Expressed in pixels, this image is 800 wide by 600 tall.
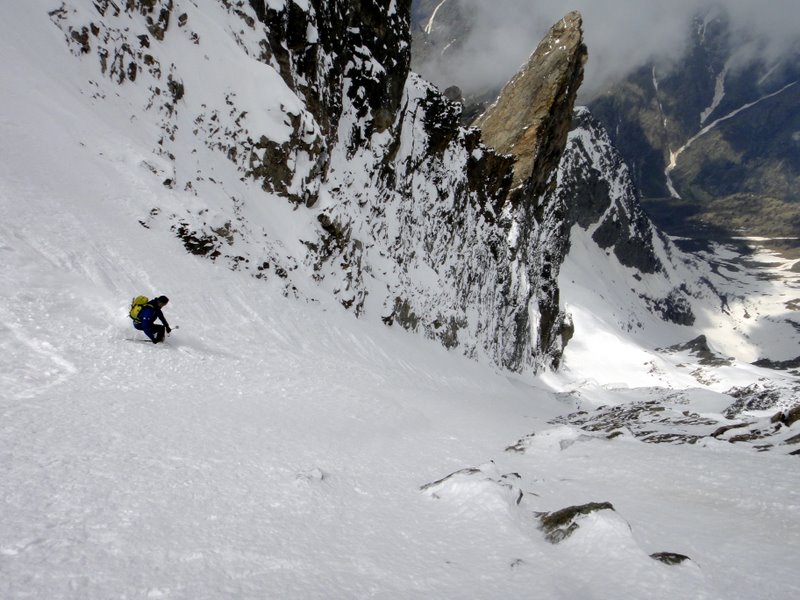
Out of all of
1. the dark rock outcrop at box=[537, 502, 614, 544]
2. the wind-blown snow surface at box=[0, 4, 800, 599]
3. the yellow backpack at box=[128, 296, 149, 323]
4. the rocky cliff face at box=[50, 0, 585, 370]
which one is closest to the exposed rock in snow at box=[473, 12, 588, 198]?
the rocky cliff face at box=[50, 0, 585, 370]

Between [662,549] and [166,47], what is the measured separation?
23.0 metres

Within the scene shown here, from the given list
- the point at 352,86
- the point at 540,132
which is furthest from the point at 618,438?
the point at 540,132

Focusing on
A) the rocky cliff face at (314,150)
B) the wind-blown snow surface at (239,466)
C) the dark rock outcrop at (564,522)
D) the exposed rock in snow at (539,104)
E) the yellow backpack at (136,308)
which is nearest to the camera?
the wind-blown snow surface at (239,466)

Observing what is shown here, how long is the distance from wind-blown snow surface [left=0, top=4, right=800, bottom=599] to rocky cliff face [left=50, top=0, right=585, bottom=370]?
273 cm

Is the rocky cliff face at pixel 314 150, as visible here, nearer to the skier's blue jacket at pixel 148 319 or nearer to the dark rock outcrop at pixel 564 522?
the skier's blue jacket at pixel 148 319

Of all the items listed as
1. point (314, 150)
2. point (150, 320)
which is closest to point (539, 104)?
point (314, 150)

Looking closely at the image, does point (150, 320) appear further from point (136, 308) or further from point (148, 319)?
point (136, 308)

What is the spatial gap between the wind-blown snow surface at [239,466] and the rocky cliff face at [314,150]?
2.73m

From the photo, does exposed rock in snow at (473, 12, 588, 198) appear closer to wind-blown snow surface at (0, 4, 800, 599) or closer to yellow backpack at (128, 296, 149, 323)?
wind-blown snow surface at (0, 4, 800, 599)

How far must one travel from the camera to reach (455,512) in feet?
17.8

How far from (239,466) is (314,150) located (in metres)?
20.8

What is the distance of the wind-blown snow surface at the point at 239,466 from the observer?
12.1 ft

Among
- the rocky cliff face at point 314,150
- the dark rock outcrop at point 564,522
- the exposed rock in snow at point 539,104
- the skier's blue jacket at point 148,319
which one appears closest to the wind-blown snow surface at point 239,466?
the dark rock outcrop at point 564,522

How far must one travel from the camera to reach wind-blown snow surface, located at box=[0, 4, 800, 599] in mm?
3703
